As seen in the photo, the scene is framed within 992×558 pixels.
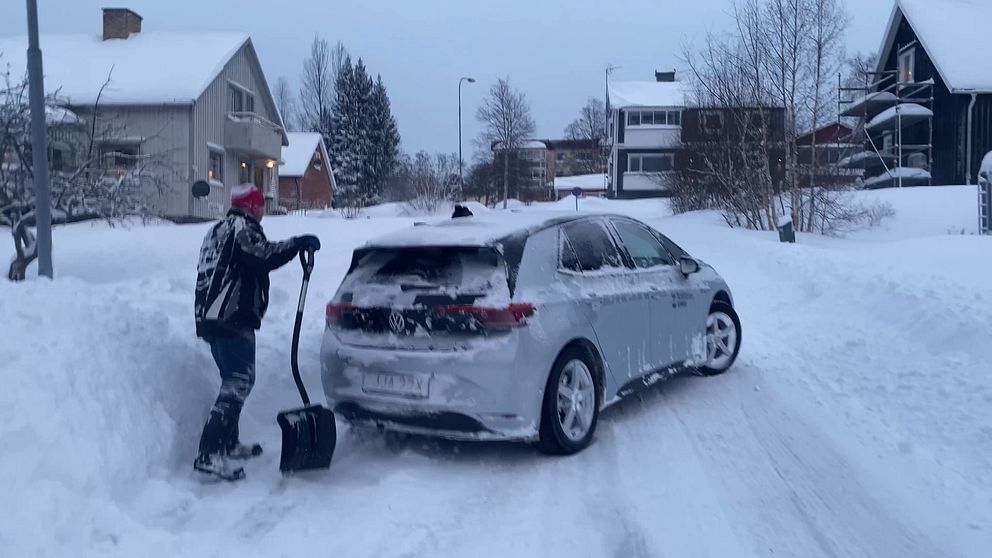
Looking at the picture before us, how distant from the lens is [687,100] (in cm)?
3088

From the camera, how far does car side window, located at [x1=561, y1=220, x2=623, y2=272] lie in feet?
20.5

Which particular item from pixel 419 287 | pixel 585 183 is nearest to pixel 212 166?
pixel 419 287

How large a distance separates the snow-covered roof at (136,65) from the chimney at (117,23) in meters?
0.30

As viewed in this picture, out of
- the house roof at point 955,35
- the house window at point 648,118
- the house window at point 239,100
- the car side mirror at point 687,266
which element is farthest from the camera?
the house window at point 648,118

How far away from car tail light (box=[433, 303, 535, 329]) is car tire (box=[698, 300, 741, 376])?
3.23 meters

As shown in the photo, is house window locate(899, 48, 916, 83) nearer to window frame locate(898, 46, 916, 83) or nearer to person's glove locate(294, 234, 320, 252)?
window frame locate(898, 46, 916, 83)

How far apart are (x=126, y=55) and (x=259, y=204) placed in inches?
1149

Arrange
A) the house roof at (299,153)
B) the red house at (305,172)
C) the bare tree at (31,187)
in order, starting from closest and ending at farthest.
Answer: the bare tree at (31,187) < the house roof at (299,153) < the red house at (305,172)

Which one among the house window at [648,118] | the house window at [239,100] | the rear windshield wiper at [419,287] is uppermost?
the house window at [648,118]

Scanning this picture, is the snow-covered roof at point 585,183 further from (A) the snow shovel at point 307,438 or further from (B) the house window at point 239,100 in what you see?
(A) the snow shovel at point 307,438

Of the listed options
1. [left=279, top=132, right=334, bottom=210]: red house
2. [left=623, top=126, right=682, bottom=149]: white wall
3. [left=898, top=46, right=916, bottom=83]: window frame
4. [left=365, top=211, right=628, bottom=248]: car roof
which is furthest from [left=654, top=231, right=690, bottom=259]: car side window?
[left=623, top=126, right=682, bottom=149]: white wall

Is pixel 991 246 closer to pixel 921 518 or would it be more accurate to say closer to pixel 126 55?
pixel 921 518

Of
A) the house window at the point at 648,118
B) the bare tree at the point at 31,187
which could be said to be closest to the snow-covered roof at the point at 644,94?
the house window at the point at 648,118

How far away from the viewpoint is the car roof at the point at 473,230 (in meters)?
5.72
